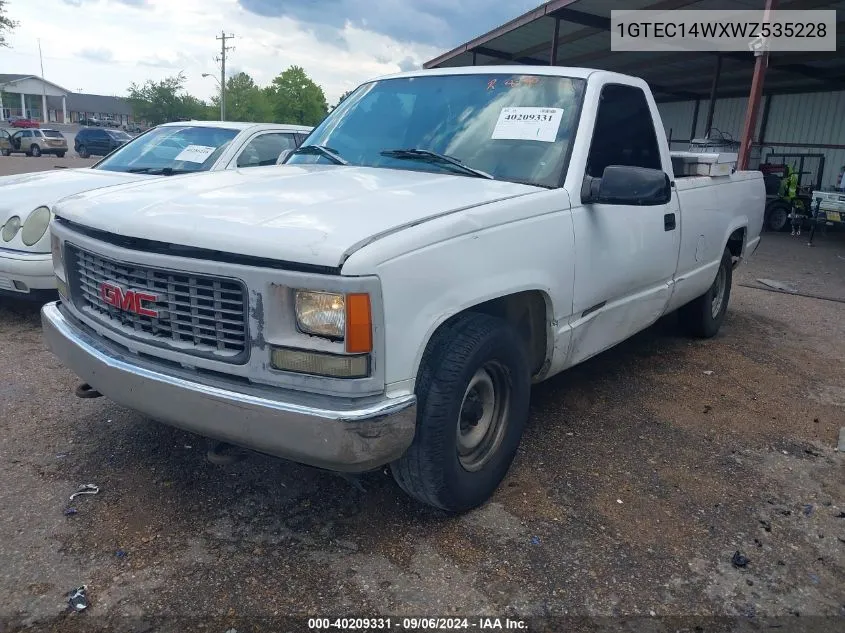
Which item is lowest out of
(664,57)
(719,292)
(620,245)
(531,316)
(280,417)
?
(719,292)

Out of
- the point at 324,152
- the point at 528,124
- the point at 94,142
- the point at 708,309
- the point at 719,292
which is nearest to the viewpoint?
the point at 528,124

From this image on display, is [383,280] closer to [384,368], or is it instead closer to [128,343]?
[384,368]

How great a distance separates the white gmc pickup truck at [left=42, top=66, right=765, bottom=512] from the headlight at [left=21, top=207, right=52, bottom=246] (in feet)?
7.10

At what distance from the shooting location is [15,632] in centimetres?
216

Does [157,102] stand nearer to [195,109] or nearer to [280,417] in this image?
[195,109]

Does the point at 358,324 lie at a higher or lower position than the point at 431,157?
lower

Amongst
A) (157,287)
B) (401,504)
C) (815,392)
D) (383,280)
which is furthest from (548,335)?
(815,392)

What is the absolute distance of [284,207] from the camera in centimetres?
260

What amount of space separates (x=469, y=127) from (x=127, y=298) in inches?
74.6

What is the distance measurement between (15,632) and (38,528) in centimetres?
62

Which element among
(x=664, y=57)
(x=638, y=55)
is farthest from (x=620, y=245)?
(x=664, y=57)

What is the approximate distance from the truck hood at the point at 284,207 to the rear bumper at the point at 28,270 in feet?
6.82

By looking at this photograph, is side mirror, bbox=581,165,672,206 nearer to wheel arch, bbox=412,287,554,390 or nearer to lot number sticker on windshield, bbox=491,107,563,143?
lot number sticker on windshield, bbox=491,107,563,143

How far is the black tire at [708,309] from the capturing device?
5.52 m
